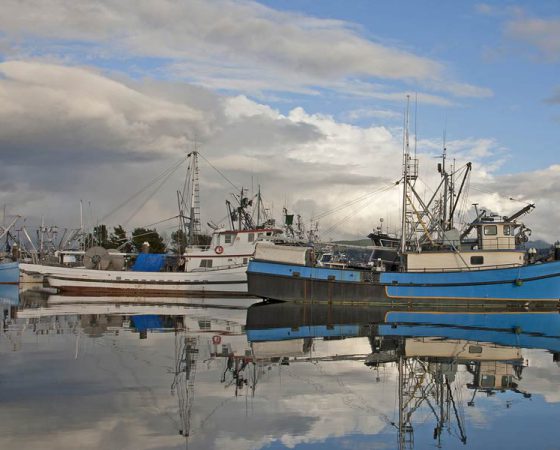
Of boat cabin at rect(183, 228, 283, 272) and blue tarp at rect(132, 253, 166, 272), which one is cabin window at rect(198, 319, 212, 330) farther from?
blue tarp at rect(132, 253, 166, 272)

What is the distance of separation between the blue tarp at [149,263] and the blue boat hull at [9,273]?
683 inches

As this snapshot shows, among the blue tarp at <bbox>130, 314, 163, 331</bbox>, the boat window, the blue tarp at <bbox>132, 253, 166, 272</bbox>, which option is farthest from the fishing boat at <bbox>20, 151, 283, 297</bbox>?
the boat window

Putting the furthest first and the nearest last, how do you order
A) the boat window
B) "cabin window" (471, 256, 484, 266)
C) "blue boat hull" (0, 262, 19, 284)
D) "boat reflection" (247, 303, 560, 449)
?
"blue boat hull" (0, 262, 19, 284) < "cabin window" (471, 256, 484, 266) < the boat window < "boat reflection" (247, 303, 560, 449)

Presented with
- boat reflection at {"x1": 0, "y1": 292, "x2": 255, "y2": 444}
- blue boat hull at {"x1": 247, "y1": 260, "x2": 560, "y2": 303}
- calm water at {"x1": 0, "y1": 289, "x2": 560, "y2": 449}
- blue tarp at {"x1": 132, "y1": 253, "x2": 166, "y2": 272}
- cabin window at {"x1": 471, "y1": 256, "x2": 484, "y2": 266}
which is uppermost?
blue tarp at {"x1": 132, "y1": 253, "x2": 166, "y2": 272}

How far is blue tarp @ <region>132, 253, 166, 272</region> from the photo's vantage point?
53594mm

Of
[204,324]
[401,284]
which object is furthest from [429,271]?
[204,324]

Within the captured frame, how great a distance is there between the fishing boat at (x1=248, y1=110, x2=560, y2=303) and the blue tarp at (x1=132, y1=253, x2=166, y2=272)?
53.1 ft

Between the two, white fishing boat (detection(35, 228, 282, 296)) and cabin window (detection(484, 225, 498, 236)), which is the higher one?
cabin window (detection(484, 225, 498, 236))

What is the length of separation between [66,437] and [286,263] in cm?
2810

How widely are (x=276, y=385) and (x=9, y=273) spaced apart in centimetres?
5603

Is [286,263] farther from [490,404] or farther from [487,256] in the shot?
[490,404]

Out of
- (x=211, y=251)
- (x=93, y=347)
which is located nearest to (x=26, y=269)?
(x=211, y=251)

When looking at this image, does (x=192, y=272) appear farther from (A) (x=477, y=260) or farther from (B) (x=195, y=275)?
(A) (x=477, y=260)

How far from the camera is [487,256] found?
36.6 m
